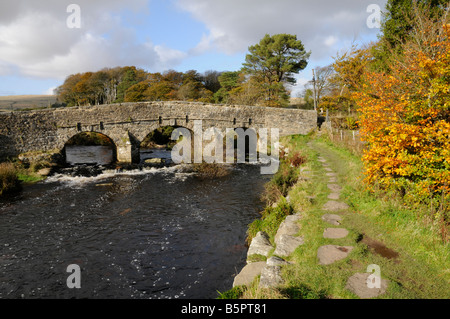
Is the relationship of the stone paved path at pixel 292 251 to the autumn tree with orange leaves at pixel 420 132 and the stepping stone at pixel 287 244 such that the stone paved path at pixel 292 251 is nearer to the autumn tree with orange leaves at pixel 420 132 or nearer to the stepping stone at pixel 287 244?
the stepping stone at pixel 287 244

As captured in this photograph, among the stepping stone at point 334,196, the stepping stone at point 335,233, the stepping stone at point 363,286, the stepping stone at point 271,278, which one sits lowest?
the stepping stone at point 271,278

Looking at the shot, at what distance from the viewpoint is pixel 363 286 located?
15.2 ft

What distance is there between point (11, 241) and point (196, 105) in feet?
58.9

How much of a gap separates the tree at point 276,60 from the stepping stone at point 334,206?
30417 mm

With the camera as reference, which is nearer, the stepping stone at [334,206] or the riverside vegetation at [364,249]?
the riverside vegetation at [364,249]

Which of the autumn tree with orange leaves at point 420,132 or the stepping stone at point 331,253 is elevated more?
the autumn tree with orange leaves at point 420,132

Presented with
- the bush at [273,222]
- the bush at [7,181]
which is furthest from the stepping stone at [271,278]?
the bush at [7,181]

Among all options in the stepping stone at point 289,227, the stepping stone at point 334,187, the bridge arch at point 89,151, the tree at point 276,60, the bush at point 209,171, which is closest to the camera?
the stepping stone at point 289,227

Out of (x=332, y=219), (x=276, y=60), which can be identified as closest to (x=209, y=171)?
(x=332, y=219)

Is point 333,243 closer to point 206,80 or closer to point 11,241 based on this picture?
point 11,241

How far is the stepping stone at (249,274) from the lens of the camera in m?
5.78

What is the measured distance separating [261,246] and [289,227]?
991 millimetres

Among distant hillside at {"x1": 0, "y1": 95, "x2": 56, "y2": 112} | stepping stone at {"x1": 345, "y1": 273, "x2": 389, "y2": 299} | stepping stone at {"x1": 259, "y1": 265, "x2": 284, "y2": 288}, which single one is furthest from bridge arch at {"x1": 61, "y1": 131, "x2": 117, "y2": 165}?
distant hillside at {"x1": 0, "y1": 95, "x2": 56, "y2": 112}

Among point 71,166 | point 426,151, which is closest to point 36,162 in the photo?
point 71,166
